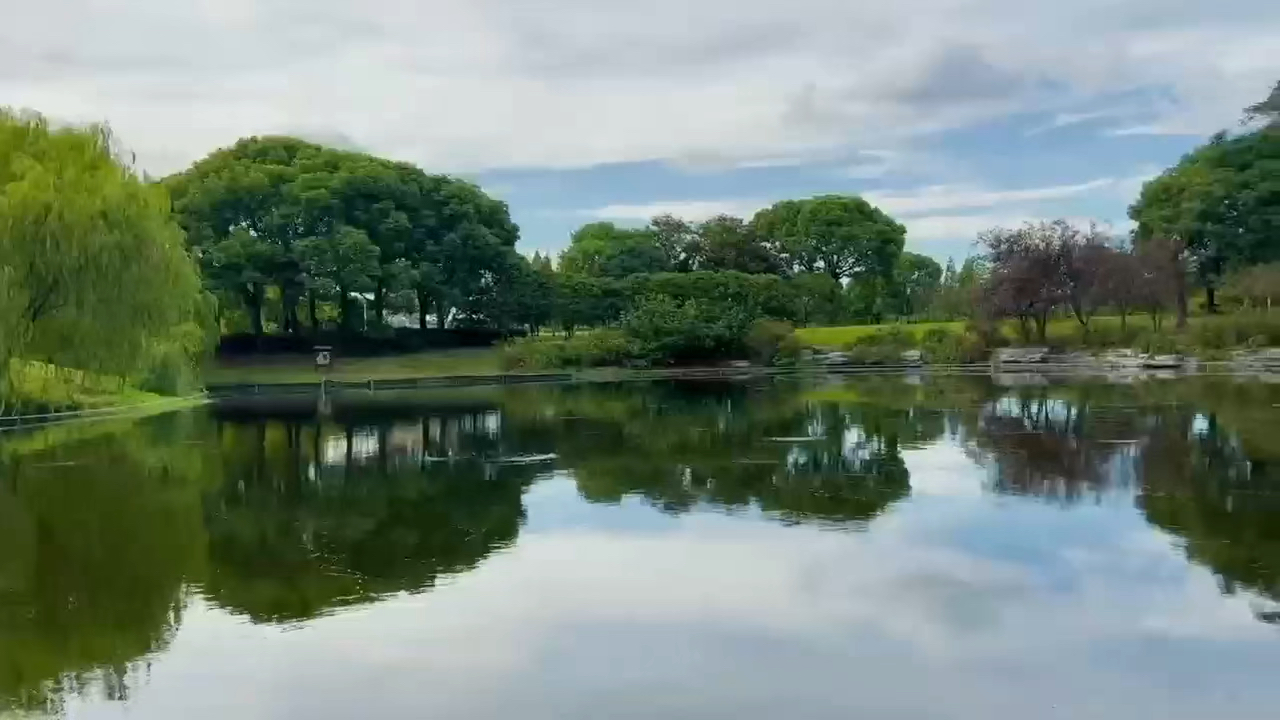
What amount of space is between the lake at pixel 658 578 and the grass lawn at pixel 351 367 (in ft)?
83.0

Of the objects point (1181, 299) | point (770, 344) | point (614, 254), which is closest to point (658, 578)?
point (770, 344)

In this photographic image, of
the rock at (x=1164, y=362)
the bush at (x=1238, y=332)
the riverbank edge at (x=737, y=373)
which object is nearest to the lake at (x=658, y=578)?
the riverbank edge at (x=737, y=373)

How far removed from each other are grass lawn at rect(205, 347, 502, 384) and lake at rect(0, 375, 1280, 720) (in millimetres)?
25301

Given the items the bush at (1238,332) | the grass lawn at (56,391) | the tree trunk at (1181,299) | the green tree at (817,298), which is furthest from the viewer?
the green tree at (817,298)

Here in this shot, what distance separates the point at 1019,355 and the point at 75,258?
113ft

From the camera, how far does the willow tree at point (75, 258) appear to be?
83.0 ft

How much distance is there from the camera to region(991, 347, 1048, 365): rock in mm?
47094

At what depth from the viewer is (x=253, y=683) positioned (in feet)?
26.3

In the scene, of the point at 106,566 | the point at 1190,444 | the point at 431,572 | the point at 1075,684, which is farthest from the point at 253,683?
the point at 1190,444

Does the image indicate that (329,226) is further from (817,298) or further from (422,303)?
(817,298)

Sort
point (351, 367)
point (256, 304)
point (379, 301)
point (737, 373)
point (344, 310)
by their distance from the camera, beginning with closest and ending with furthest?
point (737, 373) < point (351, 367) < point (256, 304) < point (344, 310) < point (379, 301)

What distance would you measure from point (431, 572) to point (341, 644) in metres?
2.38

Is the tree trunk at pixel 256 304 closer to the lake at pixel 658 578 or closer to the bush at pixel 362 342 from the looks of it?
the bush at pixel 362 342

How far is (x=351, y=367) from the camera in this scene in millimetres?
49875
